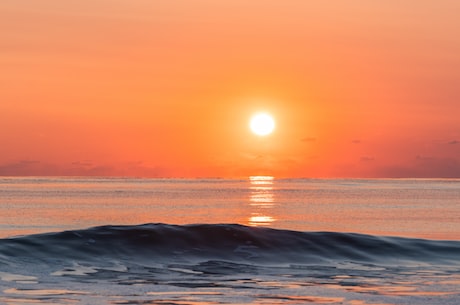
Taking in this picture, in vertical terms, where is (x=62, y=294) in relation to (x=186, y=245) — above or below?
below

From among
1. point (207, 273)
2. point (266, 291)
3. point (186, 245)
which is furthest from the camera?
point (186, 245)

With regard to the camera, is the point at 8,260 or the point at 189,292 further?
the point at 8,260

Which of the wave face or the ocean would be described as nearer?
the ocean

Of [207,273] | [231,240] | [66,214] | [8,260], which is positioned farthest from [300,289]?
[66,214]

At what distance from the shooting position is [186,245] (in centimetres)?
3706

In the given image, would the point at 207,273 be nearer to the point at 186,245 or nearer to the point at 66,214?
the point at 186,245

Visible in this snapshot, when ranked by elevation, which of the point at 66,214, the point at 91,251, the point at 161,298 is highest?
the point at 66,214

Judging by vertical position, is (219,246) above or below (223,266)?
above

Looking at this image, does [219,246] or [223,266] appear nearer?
[223,266]

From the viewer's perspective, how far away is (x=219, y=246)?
36.8 m

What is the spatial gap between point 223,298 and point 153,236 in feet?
50.2

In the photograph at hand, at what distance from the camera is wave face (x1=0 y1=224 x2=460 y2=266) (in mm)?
33531

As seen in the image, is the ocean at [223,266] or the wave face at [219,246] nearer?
the ocean at [223,266]

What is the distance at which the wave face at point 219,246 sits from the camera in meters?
33.5
